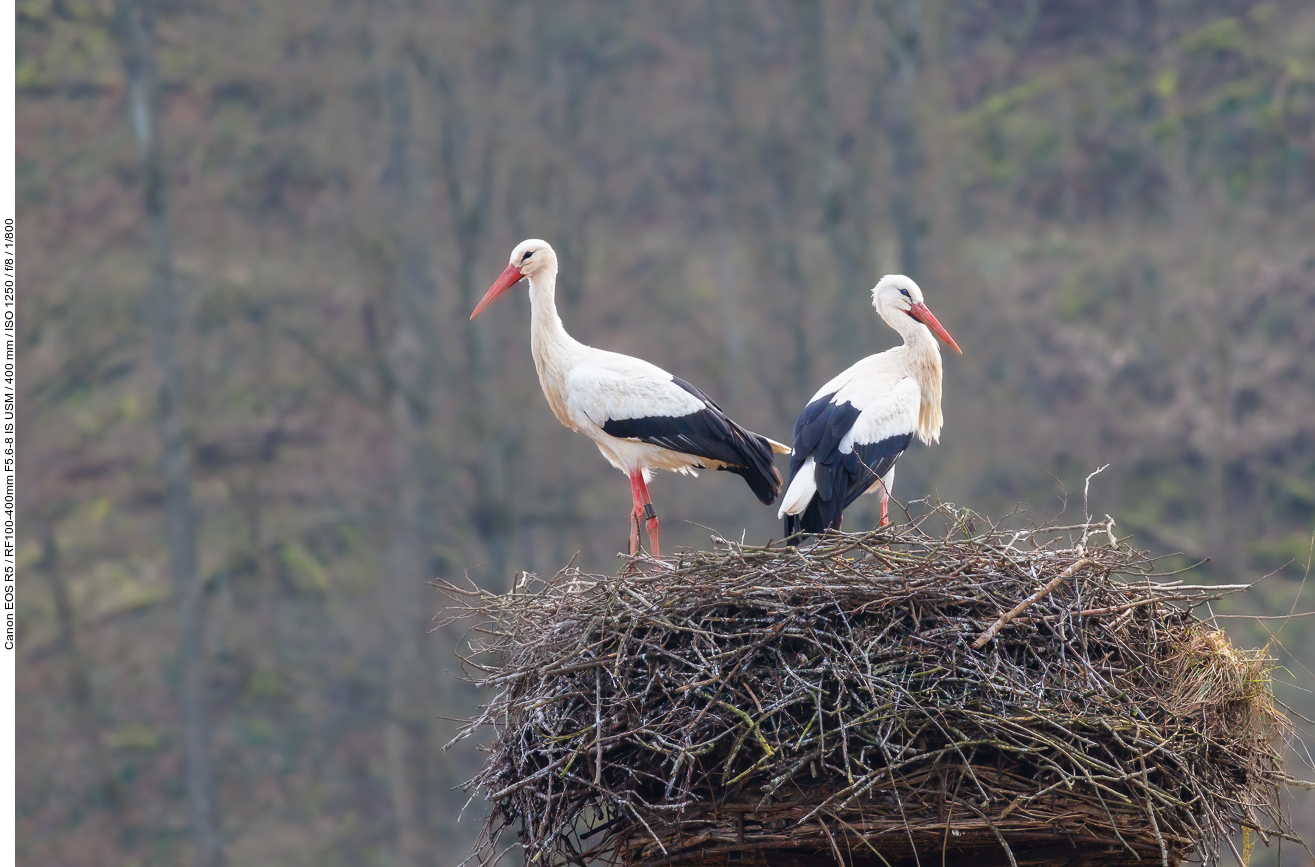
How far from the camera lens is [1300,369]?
63.9 ft

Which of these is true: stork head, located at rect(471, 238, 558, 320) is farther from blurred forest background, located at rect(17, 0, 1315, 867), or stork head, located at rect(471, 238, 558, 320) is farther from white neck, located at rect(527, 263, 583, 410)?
blurred forest background, located at rect(17, 0, 1315, 867)

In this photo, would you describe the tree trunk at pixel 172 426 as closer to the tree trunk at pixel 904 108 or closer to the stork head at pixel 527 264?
the tree trunk at pixel 904 108

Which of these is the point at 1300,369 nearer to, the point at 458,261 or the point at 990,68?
the point at 990,68

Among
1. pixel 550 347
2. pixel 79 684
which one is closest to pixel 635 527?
pixel 550 347

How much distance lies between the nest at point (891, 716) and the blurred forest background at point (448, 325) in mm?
11568

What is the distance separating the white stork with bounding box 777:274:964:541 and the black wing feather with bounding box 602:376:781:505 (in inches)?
11.4

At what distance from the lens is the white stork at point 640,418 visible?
822 cm

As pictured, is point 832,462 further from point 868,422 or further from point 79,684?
point 79,684

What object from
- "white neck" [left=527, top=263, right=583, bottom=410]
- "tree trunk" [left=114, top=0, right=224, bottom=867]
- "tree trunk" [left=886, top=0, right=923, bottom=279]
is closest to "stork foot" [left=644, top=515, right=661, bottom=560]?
"white neck" [left=527, top=263, right=583, bottom=410]

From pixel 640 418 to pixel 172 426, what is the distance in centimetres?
1140

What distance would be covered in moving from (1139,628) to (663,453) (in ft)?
8.91

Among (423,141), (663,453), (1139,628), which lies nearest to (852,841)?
(1139,628)

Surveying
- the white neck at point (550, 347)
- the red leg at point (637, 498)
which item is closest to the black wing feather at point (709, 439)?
the red leg at point (637, 498)

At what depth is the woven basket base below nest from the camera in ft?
Result: 18.9
